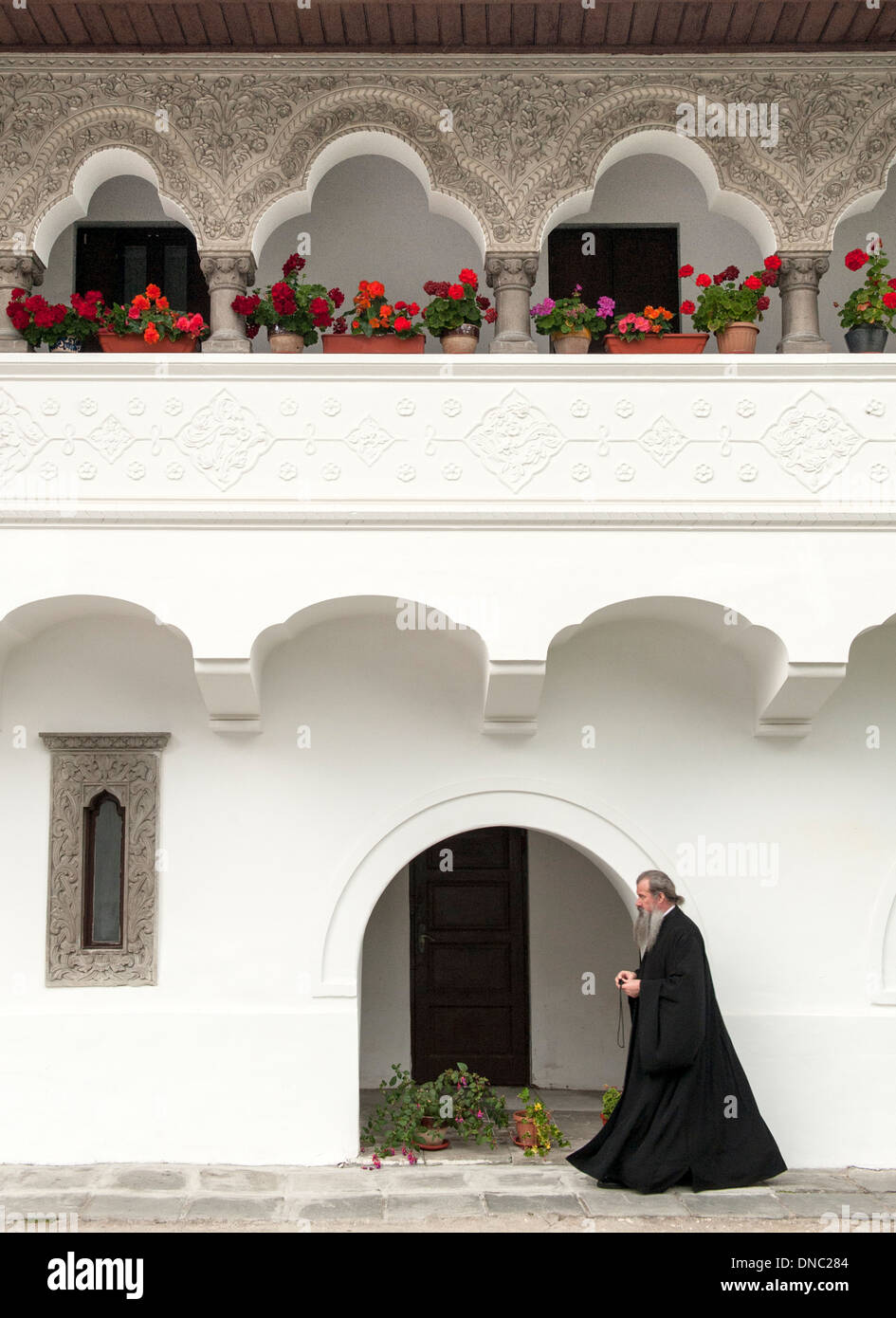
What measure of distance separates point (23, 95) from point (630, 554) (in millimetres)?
4145

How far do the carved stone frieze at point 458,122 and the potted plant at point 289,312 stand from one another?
0.36 metres

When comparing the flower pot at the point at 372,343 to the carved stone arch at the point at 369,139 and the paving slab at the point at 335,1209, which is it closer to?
the carved stone arch at the point at 369,139

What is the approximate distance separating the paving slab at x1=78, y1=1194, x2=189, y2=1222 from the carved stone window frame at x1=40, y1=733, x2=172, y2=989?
1145 millimetres

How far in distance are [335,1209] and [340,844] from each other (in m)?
1.87

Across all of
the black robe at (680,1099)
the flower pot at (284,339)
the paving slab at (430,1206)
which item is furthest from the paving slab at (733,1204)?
the flower pot at (284,339)

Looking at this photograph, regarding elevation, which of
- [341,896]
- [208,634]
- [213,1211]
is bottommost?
[213,1211]

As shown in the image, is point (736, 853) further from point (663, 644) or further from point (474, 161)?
point (474, 161)

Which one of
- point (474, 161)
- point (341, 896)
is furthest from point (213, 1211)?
point (474, 161)

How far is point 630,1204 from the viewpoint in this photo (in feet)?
19.7

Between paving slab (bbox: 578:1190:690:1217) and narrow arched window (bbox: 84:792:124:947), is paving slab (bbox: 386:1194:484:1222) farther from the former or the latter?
narrow arched window (bbox: 84:792:124:947)

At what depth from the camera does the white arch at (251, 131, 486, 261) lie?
708cm

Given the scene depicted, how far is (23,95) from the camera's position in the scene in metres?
7.08

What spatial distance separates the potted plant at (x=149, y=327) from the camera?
6941 mm

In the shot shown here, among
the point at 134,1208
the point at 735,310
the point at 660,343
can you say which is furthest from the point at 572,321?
the point at 134,1208
